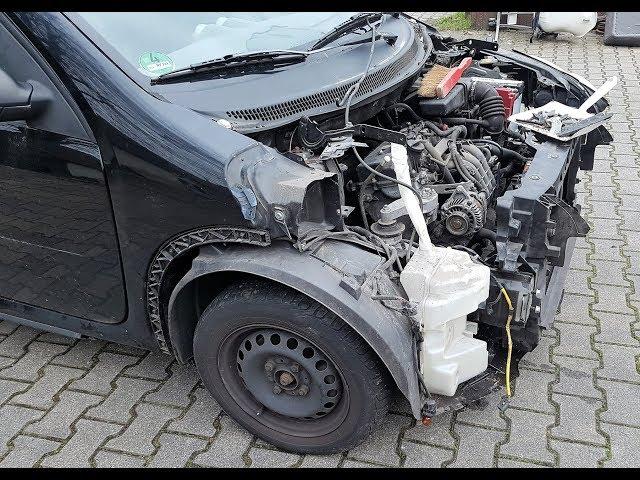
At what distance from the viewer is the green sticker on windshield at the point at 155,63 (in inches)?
104

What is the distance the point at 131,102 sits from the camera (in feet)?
7.89

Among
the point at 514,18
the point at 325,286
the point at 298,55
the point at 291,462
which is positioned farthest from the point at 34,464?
the point at 514,18

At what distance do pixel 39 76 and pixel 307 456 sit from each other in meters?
1.82

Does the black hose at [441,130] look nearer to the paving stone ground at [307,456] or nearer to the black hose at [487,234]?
the black hose at [487,234]

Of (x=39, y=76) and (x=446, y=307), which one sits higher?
(x=39, y=76)

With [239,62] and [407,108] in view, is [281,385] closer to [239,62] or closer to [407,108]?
[239,62]

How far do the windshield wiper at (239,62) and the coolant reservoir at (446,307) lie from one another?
103cm

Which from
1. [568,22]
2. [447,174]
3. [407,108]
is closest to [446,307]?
[447,174]

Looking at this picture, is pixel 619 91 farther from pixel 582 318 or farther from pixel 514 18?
pixel 582 318

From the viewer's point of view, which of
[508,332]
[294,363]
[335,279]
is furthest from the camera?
[508,332]

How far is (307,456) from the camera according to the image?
8.89 ft

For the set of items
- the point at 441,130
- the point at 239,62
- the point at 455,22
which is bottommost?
the point at 455,22

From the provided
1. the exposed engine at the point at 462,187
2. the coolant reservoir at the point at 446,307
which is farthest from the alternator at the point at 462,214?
the coolant reservoir at the point at 446,307

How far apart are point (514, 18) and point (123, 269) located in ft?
30.0
